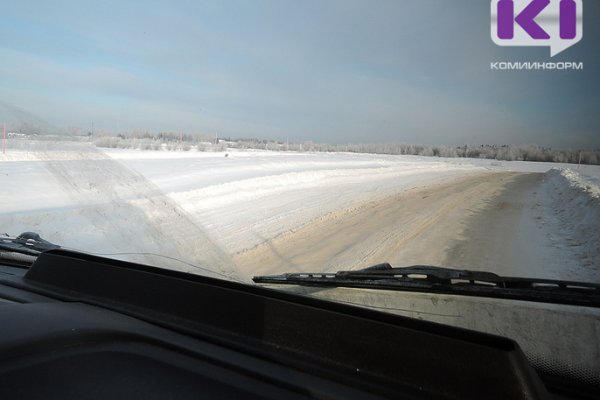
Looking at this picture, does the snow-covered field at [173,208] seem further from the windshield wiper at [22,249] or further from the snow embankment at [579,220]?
the windshield wiper at [22,249]

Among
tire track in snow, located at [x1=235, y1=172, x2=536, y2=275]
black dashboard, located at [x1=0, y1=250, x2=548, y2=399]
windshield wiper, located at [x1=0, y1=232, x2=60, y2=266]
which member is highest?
black dashboard, located at [x1=0, y1=250, x2=548, y2=399]

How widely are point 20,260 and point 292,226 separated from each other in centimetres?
669

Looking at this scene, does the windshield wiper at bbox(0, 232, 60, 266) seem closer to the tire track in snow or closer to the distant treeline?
the tire track in snow

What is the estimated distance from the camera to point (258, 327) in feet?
5.52

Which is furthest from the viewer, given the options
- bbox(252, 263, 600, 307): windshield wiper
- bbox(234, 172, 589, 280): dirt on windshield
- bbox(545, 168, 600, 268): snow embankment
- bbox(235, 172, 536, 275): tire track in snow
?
bbox(545, 168, 600, 268): snow embankment

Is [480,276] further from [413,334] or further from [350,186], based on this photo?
[350,186]

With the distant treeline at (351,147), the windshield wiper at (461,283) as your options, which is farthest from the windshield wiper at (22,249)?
the distant treeline at (351,147)

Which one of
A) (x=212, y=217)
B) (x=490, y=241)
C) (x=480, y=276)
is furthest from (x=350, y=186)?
(x=480, y=276)

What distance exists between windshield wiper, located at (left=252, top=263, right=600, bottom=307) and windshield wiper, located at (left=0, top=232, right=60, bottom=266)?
1.68 meters

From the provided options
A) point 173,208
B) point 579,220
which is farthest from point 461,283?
point 579,220

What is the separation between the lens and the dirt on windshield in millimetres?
6770

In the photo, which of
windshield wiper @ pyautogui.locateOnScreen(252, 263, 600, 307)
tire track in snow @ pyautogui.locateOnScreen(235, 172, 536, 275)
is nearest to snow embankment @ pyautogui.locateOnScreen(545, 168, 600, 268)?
tire track in snow @ pyautogui.locateOnScreen(235, 172, 536, 275)

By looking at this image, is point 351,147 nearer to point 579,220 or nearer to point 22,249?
point 579,220

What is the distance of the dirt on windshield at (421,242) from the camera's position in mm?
6770
